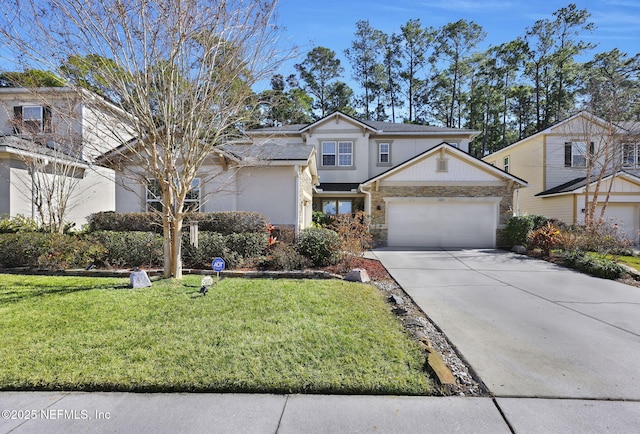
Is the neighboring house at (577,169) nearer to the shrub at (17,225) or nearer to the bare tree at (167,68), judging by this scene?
the bare tree at (167,68)

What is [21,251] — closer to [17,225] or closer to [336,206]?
[17,225]

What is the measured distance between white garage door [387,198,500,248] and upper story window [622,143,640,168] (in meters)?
7.63

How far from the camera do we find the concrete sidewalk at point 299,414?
8.51ft

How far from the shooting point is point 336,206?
19.5 metres

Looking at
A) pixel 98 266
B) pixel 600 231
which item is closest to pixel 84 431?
pixel 98 266

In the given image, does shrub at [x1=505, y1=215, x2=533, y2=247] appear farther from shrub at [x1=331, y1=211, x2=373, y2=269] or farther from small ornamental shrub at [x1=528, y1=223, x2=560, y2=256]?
shrub at [x1=331, y1=211, x2=373, y2=269]

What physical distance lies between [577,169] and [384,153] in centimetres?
1170

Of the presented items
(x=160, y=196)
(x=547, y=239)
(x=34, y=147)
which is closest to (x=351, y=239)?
(x=160, y=196)

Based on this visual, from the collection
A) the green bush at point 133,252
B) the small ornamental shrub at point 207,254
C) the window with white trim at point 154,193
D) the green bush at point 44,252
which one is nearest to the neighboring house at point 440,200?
the window with white trim at point 154,193

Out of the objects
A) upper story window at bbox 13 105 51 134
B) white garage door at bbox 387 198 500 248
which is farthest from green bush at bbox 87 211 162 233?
white garage door at bbox 387 198 500 248

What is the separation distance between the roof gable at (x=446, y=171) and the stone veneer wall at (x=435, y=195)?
1.47 feet

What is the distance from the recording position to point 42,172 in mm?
11148

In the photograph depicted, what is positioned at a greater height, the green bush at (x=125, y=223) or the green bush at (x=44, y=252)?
the green bush at (x=125, y=223)

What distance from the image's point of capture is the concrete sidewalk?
8.51 ft
